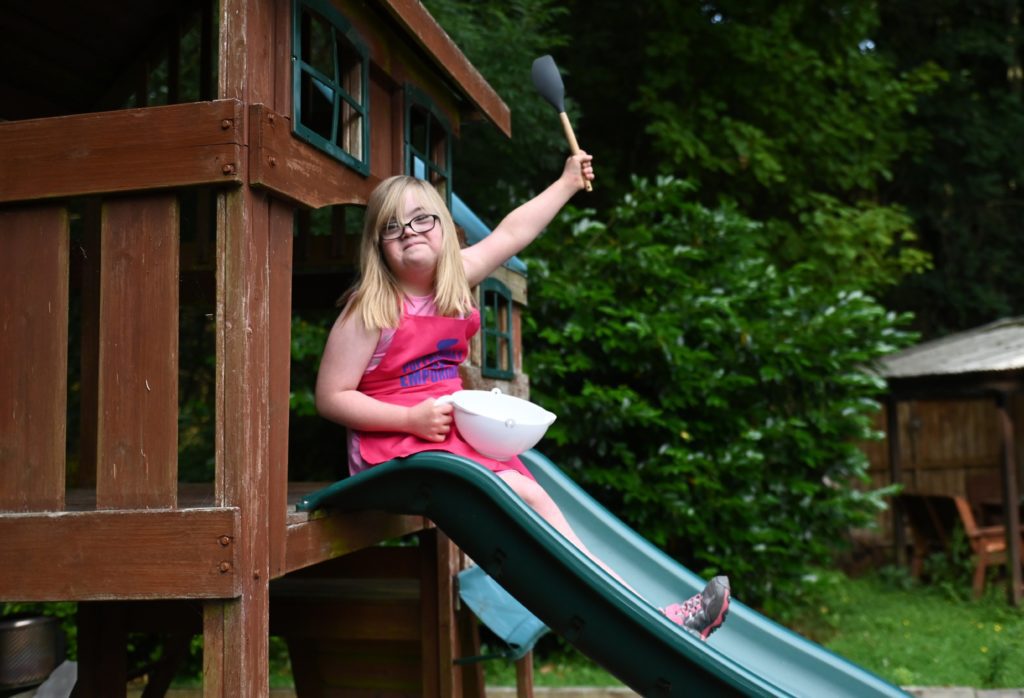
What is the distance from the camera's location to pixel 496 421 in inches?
105

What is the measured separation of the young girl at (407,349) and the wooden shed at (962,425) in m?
5.80

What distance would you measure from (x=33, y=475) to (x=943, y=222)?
1170 cm

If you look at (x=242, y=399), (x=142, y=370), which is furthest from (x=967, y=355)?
(x=142, y=370)

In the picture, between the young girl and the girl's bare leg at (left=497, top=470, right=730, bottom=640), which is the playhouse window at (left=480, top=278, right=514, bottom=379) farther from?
the girl's bare leg at (left=497, top=470, right=730, bottom=640)

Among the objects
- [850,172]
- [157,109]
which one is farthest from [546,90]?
[850,172]

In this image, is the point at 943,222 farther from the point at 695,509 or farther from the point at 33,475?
the point at 33,475

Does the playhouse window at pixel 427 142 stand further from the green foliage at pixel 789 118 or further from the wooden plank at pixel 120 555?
the green foliage at pixel 789 118

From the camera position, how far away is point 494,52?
→ 7.13m

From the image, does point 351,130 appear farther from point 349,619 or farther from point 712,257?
point 712,257

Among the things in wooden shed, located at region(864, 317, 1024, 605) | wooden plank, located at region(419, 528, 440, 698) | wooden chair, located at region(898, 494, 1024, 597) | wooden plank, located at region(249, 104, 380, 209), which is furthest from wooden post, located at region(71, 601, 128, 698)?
wooden chair, located at region(898, 494, 1024, 597)

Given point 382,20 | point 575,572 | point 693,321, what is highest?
point 382,20

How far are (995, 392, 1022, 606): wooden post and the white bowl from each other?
22.0 ft

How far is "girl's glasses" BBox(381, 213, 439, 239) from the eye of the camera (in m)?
2.89

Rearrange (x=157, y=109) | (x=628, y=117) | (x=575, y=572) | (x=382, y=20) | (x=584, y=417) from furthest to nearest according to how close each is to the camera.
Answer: (x=628, y=117)
(x=584, y=417)
(x=382, y=20)
(x=575, y=572)
(x=157, y=109)
